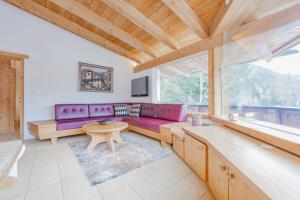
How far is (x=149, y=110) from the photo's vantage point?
153 inches

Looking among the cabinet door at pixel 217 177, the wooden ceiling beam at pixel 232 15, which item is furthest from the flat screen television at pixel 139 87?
the cabinet door at pixel 217 177

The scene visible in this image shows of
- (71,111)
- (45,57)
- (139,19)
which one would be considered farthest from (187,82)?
(45,57)

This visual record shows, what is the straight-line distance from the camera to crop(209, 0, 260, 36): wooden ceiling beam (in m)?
1.87

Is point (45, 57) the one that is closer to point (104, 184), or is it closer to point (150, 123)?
point (150, 123)

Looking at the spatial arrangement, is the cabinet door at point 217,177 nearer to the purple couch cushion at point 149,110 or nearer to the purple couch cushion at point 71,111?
the purple couch cushion at point 149,110

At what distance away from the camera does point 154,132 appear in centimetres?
291

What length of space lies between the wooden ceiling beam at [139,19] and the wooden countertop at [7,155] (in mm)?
2739

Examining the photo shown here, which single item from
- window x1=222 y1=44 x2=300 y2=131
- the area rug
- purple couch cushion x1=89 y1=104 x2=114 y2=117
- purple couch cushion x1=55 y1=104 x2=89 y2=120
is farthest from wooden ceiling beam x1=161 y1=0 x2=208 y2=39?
purple couch cushion x1=55 y1=104 x2=89 y2=120

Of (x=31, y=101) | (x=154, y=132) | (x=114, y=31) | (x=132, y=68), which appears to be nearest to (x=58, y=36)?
(x=114, y=31)

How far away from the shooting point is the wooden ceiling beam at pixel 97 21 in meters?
2.91

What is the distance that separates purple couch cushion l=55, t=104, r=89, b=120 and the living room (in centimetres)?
3

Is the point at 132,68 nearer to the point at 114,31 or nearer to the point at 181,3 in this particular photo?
the point at 114,31

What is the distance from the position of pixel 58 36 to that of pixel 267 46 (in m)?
4.74

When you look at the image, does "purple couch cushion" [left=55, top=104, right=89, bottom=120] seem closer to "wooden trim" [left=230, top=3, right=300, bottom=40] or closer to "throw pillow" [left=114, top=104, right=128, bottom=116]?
"throw pillow" [left=114, top=104, right=128, bottom=116]
